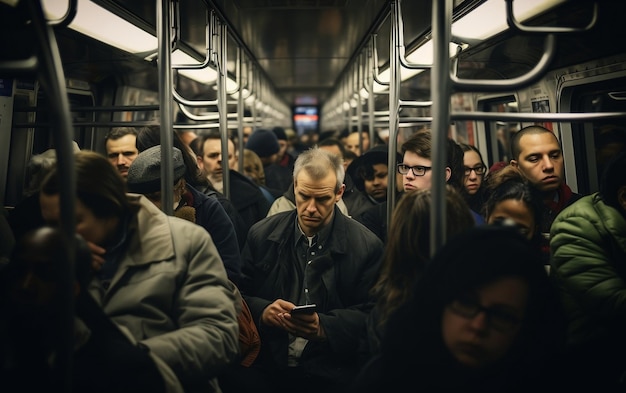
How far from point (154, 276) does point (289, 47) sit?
19.3ft

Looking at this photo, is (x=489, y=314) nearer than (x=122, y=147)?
Yes

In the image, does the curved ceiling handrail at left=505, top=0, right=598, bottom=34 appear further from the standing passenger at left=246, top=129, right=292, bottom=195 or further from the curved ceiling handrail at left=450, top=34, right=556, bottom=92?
the standing passenger at left=246, top=129, right=292, bottom=195

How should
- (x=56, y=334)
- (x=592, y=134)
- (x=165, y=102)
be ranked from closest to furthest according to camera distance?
(x=56, y=334)
(x=165, y=102)
(x=592, y=134)

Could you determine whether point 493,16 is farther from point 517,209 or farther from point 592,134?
point 517,209

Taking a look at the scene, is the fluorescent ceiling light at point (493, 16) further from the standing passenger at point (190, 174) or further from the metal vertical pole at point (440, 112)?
the standing passenger at point (190, 174)

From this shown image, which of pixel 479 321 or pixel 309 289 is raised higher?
pixel 479 321

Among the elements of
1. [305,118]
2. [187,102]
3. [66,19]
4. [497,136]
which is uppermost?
[305,118]

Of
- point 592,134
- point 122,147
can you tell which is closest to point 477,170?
point 592,134

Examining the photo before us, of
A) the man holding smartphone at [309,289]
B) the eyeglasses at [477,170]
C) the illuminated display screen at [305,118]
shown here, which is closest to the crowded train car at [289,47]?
the eyeglasses at [477,170]

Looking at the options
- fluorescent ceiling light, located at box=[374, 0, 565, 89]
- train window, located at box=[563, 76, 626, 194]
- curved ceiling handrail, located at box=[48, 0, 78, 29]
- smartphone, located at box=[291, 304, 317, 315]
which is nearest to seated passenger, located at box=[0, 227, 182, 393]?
curved ceiling handrail, located at box=[48, 0, 78, 29]

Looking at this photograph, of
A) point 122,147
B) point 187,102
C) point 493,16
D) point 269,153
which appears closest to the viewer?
point 187,102

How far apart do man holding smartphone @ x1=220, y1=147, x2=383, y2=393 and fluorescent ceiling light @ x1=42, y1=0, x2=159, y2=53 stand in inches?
45.7

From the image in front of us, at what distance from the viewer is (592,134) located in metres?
4.06

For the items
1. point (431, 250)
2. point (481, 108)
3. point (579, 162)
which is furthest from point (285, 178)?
point (431, 250)
